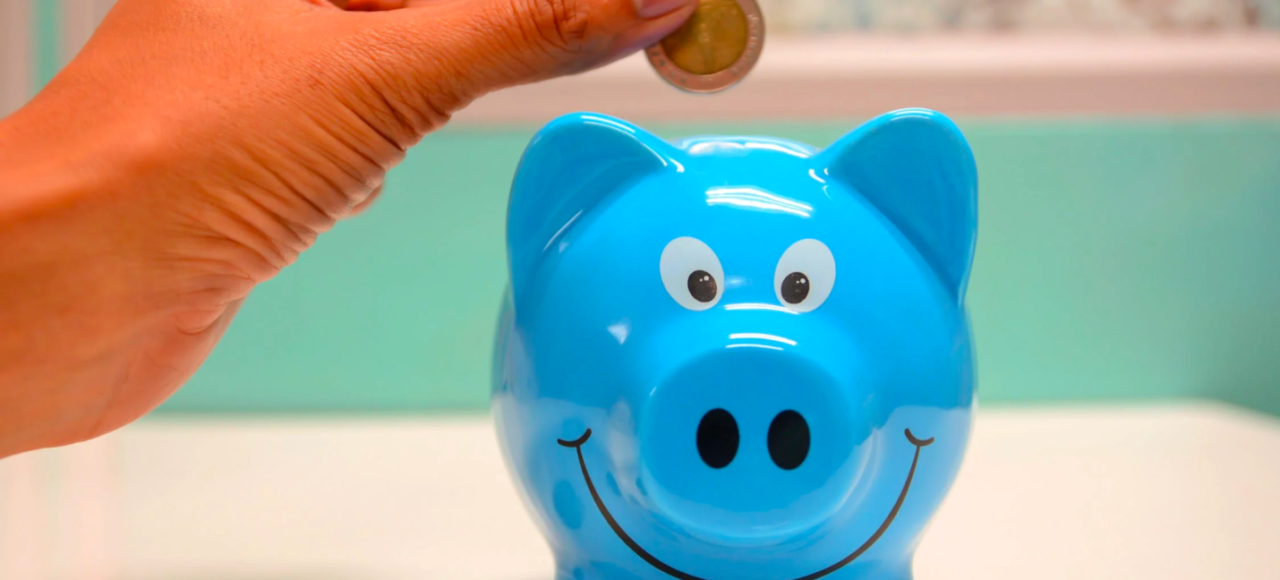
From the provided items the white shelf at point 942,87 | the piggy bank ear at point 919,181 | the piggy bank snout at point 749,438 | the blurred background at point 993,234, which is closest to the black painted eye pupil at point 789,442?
the piggy bank snout at point 749,438

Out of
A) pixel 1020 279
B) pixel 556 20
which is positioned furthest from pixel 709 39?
pixel 1020 279

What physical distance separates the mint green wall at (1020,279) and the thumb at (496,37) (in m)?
0.80

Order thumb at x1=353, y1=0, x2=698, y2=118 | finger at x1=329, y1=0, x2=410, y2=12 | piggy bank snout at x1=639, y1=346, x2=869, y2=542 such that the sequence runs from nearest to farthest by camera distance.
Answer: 1. piggy bank snout at x1=639, y1=346, x2=869, y2=542
2. thumb at x1=353, y1=0, x2=698, y2=118
3. finger at x1=329, y1=0, x2=410, y2=12

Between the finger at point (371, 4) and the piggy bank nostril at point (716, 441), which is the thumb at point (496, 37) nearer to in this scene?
the finger at point (371, 4)

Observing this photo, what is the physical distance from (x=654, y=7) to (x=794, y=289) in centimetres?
24

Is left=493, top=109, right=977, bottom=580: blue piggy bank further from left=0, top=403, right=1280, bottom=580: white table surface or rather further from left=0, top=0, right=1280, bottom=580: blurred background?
left=0, top=0, right=1280, bottom=580: blurred background

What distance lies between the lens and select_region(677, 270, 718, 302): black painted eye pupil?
0.66m

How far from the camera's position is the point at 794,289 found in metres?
0.66

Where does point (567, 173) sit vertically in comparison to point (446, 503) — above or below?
above

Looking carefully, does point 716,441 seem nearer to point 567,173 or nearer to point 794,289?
point 794,289

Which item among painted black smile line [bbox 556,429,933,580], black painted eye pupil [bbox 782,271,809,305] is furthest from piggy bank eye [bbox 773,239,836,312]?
painted black smile line [bbox 556,429,933,580]

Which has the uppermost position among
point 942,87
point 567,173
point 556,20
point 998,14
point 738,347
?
point 998,14

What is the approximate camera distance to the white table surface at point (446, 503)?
947 millimetres

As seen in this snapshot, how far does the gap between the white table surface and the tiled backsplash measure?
0.59m
